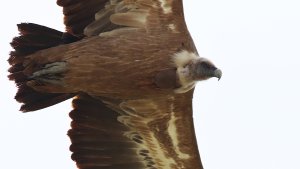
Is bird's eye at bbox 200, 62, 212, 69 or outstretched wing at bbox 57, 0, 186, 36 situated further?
outstretched wing at bbox 57, 0, 186, 36

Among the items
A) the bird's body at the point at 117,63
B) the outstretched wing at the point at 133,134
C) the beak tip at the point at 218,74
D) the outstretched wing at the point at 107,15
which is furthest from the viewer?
the outstretched wing at the point at 133,134

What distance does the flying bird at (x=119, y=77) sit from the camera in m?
13.6

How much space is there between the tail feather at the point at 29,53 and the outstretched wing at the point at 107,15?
25 cm

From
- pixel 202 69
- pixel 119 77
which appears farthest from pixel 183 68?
pixel 119 77

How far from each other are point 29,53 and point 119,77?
1.42m

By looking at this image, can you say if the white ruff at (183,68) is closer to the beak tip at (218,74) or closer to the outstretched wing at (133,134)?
the beak tip at (218,74)

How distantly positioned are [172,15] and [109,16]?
3.20ft

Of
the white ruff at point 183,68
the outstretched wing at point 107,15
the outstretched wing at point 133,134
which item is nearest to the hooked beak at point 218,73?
the white ruff at point 183,68

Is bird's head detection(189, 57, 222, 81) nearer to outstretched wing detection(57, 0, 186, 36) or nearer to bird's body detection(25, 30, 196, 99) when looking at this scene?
bird's body detection(25, 30, 196, 99)

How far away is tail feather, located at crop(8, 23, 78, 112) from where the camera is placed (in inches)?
550

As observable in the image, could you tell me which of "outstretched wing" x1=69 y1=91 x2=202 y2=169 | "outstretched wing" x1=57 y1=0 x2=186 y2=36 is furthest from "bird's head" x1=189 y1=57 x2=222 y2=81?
"outstretched wing" x1=57 y1=0 x2=186 y2=36

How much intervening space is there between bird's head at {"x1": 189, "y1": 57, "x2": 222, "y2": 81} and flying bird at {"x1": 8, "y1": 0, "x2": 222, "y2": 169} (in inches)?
0.6

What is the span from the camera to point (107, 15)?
1413cm

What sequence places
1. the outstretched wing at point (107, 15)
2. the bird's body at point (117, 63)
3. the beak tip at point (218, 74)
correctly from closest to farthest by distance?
the beak tip at point (218, 74), the bird's body at point (117, 63), the outstretched wing at point (107, 15)
